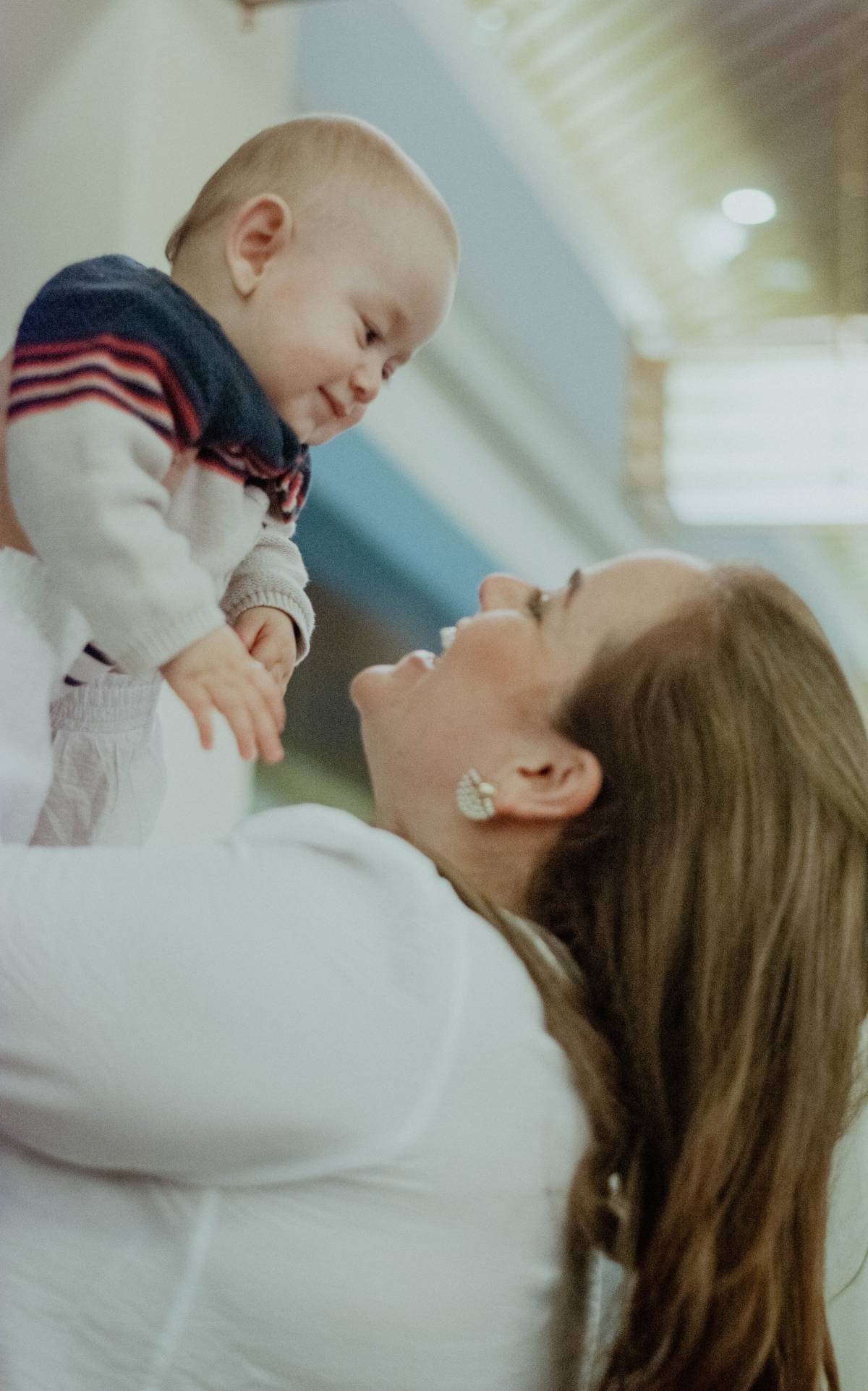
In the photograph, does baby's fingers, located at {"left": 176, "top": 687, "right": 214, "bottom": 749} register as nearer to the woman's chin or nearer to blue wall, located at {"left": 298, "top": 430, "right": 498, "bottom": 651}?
the woman's chin

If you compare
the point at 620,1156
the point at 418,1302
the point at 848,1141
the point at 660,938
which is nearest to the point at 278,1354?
the point at 418,1302

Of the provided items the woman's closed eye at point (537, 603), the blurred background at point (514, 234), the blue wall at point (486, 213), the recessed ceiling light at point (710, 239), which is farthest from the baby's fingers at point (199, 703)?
the recessed ceiling light at point (710, 239)

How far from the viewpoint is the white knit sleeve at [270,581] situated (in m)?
1.19

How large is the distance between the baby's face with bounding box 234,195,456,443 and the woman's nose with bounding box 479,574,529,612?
0.17 metres

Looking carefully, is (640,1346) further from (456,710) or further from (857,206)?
(857,206)

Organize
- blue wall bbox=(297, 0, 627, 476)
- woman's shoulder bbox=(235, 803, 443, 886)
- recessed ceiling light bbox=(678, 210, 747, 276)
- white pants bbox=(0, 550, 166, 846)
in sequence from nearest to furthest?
woman's shoulder bbox=(235, 803, 443, 886) → white pants bbox=(0, 550, 166, 846) → blue wall bbox=(297, 0, 627, 476) → recessed ceiling light bbox=(678, 210, 747, 276)

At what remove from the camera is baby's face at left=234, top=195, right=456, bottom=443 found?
3.73 feet

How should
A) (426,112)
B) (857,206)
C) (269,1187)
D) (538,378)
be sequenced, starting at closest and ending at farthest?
(269,1187), (426,112), (857,206), (538,378)

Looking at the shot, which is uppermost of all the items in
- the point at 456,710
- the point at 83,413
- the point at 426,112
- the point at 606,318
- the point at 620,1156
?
the point at 83,413


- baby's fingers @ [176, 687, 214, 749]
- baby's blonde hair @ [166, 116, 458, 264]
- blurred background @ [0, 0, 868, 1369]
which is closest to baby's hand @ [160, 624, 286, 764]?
baby's fingers @ [176, 687, 214, 749]

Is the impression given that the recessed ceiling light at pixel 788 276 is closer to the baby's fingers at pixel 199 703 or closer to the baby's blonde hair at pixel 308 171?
the baby's blonde hair at pixel 308 171

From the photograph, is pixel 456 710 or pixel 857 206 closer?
pixel 456 710

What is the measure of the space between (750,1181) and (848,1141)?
Result: 67 cm

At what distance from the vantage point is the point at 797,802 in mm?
1055
